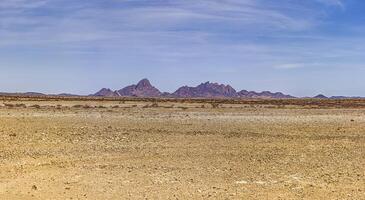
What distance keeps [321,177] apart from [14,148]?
10.4 metres

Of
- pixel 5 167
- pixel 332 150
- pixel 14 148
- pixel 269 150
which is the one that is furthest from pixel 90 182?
pixel 332 150

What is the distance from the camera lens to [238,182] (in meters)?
13.4

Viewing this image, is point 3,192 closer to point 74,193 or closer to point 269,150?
point 74,193

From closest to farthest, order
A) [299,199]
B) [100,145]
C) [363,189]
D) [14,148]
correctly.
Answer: [299,199] < [363,189] < [14,148] < [100,145]

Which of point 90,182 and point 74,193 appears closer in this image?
point 74,193

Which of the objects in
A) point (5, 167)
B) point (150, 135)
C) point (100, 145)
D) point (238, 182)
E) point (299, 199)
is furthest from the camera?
point (150, 135)

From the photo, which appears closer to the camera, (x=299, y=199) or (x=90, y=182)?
(x=299, y=199)

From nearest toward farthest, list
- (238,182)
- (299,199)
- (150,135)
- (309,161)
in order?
(299,199)
(238,182)
(309,161)
(150,135)

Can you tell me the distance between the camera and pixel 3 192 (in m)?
12.0

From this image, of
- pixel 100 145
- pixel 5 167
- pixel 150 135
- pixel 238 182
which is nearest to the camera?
pixel 238 182

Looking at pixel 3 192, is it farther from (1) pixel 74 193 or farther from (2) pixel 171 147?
(2) pixel 171 147

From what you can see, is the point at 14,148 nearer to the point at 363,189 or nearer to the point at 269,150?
the point at 269,150

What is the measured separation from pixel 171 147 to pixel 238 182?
6.67 metres

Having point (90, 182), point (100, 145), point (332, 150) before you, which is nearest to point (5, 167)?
point (90, 182)
